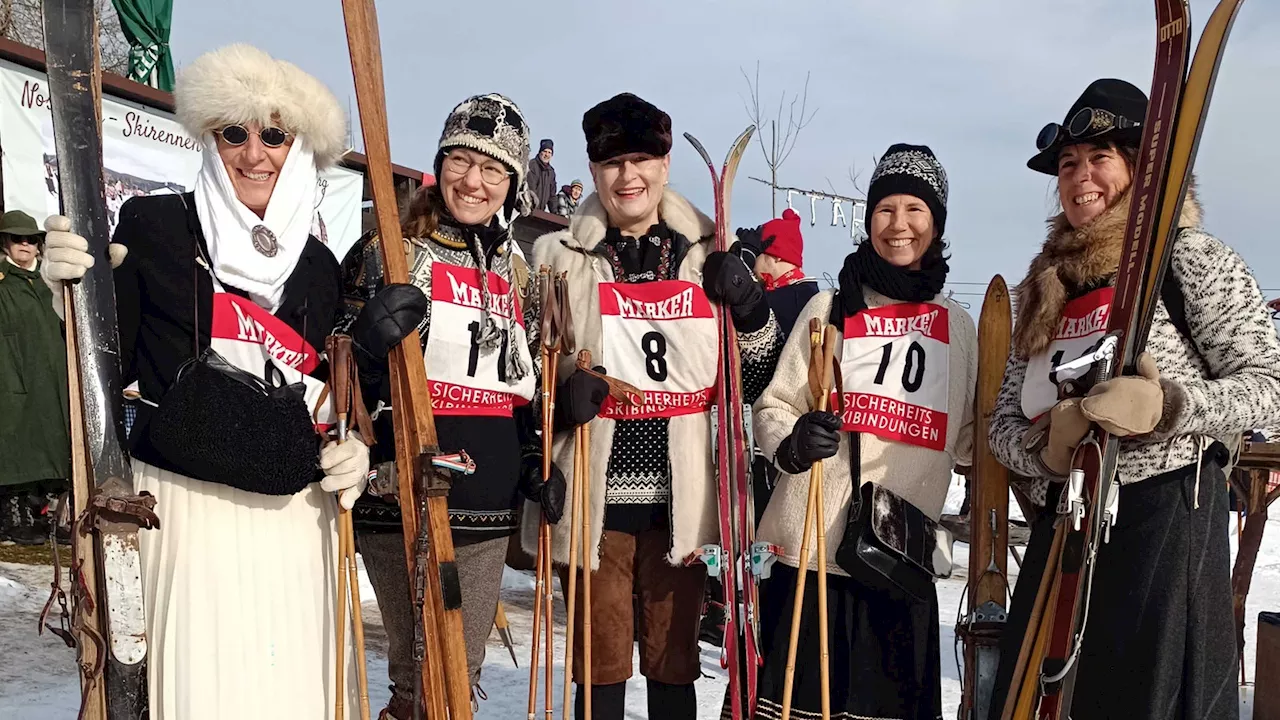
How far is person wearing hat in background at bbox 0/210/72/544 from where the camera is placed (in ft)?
18.9

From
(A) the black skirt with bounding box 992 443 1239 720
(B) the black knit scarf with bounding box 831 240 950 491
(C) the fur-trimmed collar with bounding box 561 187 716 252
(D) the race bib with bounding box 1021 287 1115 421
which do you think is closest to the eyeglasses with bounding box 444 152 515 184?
(C) the fur-trimmed collar with bounding box 561 187 716 252

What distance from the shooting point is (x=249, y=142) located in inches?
89.6

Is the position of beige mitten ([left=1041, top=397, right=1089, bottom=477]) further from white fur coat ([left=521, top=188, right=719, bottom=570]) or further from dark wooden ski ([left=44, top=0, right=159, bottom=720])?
dark wooden ski ([left=44, top=0, right=159, bottom=720])

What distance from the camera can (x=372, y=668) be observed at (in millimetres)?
4820

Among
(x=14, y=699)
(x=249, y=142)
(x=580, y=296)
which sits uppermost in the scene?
(x=249, y=142)

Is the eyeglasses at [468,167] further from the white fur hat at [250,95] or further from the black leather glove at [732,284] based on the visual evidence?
the black leather glove at [732,284]

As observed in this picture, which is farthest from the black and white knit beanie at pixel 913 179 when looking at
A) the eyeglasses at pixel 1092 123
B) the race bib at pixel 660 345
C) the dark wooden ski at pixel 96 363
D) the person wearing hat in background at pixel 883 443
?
the dark wooden ski at pixel 96 363

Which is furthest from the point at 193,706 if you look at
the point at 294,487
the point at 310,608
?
the point at 294,487

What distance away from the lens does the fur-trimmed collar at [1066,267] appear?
2.48 metres

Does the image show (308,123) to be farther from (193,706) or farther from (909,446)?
(909,446)

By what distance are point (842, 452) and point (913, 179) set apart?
85 cm

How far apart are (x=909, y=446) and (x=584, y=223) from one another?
1245 mm

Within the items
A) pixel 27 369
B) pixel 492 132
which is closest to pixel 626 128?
pixel 492 132

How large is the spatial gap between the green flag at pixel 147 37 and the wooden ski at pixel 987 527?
696 centimetres
